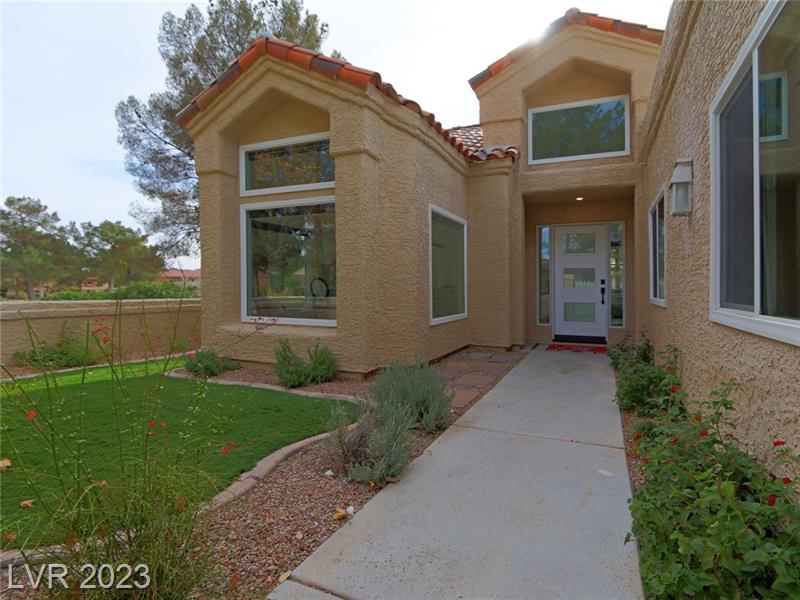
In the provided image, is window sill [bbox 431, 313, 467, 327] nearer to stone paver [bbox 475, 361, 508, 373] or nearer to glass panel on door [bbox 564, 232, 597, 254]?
stone paver [bbox 475, 361, 508, 373]

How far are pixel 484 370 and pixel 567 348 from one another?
3.17 m

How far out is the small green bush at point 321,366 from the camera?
19.9ft

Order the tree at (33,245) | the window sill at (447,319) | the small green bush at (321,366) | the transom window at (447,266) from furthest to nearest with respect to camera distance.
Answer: the tree at (33,245), the transom window at (447,266), the window sill at (447,319), the small green bush at (321,366)

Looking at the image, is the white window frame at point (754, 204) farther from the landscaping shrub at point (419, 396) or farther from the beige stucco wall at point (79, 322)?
the beige stucco wall at point (79, 322)

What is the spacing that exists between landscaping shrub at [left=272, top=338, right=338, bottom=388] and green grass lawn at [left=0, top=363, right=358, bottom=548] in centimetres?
36

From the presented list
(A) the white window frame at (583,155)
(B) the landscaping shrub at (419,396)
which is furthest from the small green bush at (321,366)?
(A) the white window frame at (583,155)

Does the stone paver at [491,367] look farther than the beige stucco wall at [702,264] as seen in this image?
Yes

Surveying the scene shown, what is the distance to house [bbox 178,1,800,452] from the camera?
2555 millimetres

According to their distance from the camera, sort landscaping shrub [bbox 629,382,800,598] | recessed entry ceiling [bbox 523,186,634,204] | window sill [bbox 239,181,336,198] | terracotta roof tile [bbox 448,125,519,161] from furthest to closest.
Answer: recessed entry ceiling [bbox 523,186,634,204], terracotta roof tile [bbox 448,125,519,161], window sill [bbox 239,181,336,198], landscaping shrub [bbox 629,382,800,598]

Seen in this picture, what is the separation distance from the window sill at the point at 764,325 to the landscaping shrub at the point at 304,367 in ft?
14.9

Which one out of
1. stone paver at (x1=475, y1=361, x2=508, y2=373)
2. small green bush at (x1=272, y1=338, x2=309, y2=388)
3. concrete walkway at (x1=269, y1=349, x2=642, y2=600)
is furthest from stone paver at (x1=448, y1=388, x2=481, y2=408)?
small green bush at (x1=272, y1=338, x2=309, y2=388)

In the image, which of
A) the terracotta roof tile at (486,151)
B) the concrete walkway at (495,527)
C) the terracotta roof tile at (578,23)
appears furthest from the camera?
the terracotta roof tile at (486,151)

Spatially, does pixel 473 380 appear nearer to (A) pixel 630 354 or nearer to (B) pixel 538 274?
(A) pixel 630 354

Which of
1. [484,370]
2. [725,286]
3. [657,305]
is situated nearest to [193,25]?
[484,370]
